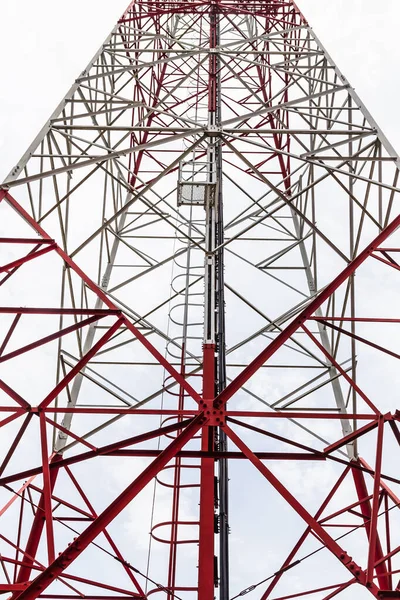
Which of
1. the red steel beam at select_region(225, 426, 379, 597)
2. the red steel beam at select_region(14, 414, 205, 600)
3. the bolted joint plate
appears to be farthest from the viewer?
the bolted joint plate

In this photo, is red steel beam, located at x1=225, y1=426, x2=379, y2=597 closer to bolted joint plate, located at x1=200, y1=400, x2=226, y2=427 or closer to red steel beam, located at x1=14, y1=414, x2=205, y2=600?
bolted joint plate, located at x1=200, y1=400, x2=226, y2=427

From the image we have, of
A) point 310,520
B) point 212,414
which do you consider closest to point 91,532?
point 212,414

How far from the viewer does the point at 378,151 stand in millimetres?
10398

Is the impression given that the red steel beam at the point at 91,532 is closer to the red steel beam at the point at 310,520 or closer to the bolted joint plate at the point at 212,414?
the bolted joint plate at the point at 212,414

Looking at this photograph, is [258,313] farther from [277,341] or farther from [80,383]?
[277,341]

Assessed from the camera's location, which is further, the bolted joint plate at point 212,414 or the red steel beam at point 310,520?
the bolted joint plate at point 212,414

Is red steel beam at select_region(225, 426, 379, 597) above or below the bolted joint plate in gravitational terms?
below

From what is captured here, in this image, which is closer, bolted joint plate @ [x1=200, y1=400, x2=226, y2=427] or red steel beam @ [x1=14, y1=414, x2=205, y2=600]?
red steel beam @ [x1=14, y1=414, x2=205, y2=600]

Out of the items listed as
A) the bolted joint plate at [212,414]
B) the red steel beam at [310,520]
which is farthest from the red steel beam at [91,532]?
the red steel beam at [310,520]

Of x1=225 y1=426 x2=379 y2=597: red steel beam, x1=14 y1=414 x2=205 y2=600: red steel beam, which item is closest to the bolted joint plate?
x1=225 y1=426 x2=379 y2=597: red steel beam

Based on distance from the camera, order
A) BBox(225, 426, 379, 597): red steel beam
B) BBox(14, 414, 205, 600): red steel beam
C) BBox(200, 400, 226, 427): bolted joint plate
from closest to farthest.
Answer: BBox(14, 414, 205, 600): red steel beam, BBox(225, 426, 379, 597): red steel beam, BBox(200, 400, 226, 427): bolted joint plate

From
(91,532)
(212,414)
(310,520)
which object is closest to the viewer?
(91,532)

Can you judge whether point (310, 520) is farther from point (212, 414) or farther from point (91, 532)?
point (91, 532)

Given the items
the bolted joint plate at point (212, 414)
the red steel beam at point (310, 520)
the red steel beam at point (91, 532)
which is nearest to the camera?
the red steel beam at point (91, 532)
